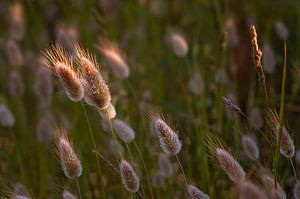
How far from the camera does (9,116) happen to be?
7.83 feet

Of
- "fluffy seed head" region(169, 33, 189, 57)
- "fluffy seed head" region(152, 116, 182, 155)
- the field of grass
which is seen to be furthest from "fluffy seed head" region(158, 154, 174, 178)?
"fluffy seed head" region(169, 33, 189, 57)

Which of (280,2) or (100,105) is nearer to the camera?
(100,105)

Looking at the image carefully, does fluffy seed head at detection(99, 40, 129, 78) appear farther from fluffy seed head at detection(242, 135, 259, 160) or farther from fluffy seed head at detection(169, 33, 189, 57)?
fluffy seed head at detection(242, 135, 259, 160)

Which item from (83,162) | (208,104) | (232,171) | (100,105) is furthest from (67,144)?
(208,104)

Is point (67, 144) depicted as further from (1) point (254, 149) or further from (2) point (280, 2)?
(2) point (280, 2)

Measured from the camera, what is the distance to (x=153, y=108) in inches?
84.8

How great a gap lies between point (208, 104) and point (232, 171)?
1.34 m

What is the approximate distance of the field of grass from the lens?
5.74ft

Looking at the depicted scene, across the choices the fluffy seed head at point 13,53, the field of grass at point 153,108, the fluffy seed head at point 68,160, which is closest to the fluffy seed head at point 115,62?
the field of grass at point 153,108

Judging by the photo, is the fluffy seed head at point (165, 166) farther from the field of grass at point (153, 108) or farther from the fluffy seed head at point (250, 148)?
the fluffy seed head at point (250, 148)

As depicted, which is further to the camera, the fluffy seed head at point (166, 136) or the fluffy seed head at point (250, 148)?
the fluffy seed head at point (250, 148)

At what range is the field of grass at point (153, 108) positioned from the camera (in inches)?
68.9

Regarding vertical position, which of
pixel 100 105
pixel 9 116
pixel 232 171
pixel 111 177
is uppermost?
pixel 100 105

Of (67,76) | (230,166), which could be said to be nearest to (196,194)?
(230,166)
